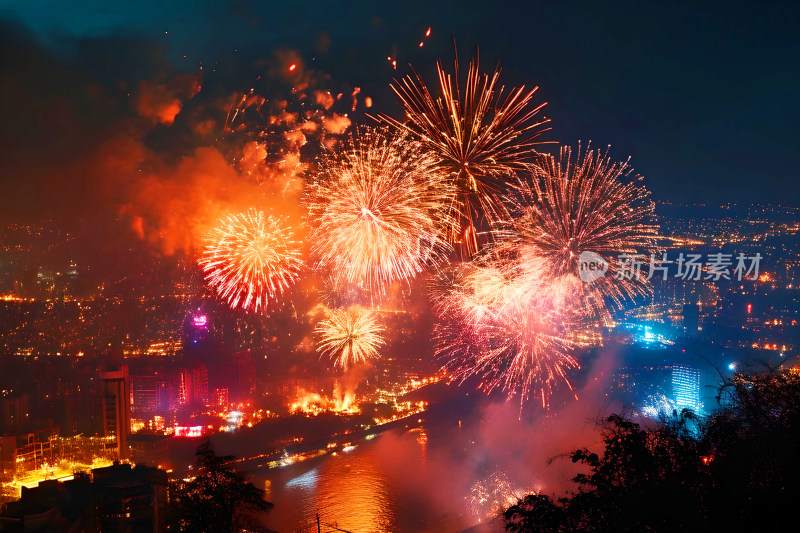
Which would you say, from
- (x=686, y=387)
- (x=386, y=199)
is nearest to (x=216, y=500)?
(x=386, y=199)

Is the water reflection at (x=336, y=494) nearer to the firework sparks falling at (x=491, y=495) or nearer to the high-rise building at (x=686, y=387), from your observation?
the firework sparks falling at (x=491, y=495)

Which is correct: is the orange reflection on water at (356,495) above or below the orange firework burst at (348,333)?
below

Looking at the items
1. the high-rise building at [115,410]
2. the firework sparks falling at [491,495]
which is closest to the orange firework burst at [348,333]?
the firework sparks falling at [491,495]

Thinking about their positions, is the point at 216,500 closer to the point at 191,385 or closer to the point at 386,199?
the point at 386,199

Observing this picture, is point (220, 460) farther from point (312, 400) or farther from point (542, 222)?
point (312, 400)

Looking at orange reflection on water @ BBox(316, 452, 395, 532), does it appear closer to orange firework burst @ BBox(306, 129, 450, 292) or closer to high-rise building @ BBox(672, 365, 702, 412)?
orange firework burst @ BBox(306, 129, 450, 292)
